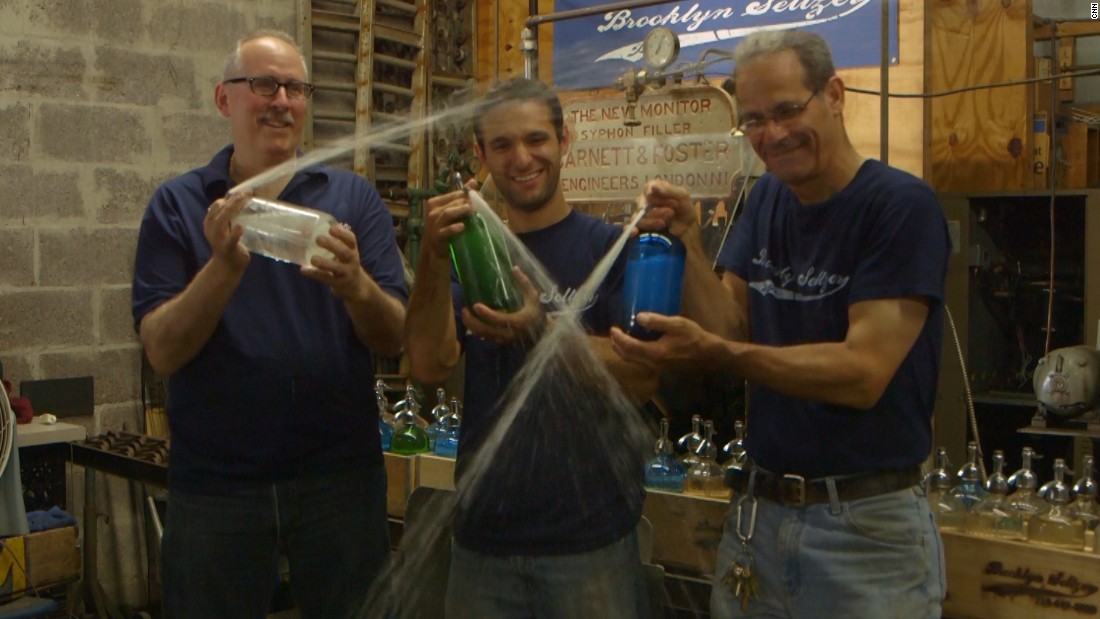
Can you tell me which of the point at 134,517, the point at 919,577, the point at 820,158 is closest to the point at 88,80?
the point at 134,517

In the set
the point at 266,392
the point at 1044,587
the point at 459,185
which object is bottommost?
the point at 1044,587

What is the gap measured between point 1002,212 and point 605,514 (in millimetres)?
2852

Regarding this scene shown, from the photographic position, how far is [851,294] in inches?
69.3

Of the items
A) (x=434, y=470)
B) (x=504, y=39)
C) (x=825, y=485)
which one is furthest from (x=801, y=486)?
(x=504, y=39)

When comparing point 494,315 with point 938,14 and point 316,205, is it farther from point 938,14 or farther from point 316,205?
point 938,14

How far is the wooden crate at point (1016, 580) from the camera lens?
7.82ft

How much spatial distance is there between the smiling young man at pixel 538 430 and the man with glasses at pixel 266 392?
208mm

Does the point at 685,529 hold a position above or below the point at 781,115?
below

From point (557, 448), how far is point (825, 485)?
0.44 metres

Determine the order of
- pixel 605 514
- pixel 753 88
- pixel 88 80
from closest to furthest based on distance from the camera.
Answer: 1. pixel 753 88
2. pixel 605 514
3. pixel 88 80

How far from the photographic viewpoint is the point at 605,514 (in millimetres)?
1928

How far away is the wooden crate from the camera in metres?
2.38

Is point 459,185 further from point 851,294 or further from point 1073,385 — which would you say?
point 1073,385

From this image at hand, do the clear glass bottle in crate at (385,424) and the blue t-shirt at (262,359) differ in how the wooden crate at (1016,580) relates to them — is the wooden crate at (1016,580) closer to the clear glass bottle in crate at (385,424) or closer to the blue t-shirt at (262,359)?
the blue t-shirt at (262,359)
